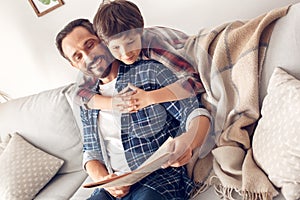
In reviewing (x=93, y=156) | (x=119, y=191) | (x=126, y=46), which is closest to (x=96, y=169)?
(x=93, y=156)

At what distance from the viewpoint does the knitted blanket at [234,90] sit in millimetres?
1263

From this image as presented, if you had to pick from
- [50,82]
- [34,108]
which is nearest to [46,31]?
[50,82]

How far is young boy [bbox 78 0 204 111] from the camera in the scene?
3.91 ft

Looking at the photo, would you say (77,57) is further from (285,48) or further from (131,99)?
(285,48)

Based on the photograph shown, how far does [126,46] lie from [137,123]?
0.26 meters

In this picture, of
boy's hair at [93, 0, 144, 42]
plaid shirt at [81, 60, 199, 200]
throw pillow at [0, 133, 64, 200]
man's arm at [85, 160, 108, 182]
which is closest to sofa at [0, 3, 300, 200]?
throw pillow at [0, 133, 64, 200]

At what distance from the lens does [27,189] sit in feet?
5.69

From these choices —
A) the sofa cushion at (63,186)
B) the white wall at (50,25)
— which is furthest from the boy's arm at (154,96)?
the sofa cushion at (63,186)

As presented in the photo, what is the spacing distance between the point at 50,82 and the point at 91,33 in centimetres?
93

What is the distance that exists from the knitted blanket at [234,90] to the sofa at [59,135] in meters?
0.04

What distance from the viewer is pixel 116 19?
1182 mm

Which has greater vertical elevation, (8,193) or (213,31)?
(213,31)

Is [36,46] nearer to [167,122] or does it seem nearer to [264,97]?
[167,122]

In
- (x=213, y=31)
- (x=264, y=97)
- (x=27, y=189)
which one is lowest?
(x=27, y=189)
